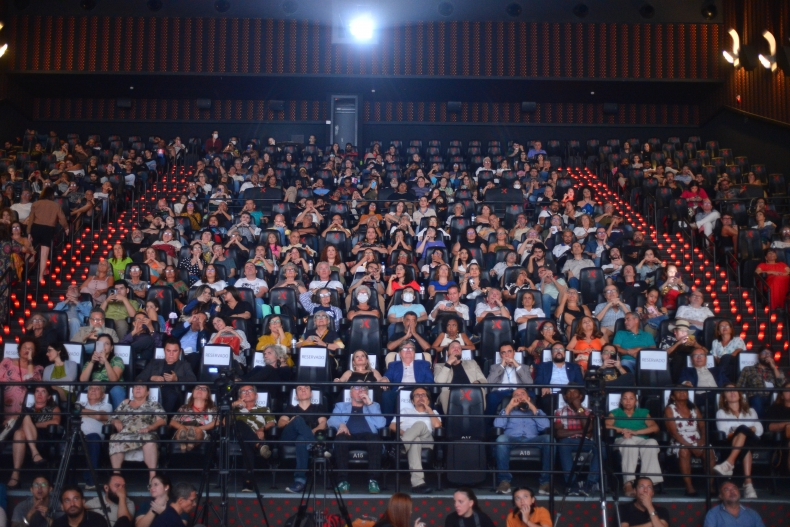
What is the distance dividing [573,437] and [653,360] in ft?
3.66

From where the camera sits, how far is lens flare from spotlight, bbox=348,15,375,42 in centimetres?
1812

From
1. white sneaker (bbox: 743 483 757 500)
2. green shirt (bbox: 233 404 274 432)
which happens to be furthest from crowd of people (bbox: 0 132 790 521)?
white sneaker (bbox: 743 483 757 500)

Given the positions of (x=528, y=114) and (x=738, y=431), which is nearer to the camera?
(x=738, y=431)

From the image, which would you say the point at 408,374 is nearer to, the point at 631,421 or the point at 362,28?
the point at 631,421

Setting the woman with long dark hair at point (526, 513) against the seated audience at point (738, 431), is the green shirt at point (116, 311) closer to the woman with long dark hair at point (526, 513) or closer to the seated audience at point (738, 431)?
the woman with long dark hair at point (526, 513)

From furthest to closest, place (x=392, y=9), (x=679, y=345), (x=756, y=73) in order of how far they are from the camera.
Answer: (x=392, y=9) < (x=756, y=73) < (x=679, y=345)

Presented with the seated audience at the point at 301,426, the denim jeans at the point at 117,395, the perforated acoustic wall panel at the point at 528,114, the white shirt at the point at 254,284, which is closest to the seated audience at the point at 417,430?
the seated audience at the point at 301,426

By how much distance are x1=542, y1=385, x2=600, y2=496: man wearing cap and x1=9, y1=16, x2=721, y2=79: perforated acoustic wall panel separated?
1223 cm

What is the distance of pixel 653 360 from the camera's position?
733cm

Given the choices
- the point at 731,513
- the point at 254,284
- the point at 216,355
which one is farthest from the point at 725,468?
the point at 254,284

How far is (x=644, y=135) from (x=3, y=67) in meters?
13.7

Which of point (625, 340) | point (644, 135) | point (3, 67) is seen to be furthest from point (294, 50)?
point (625, 340)

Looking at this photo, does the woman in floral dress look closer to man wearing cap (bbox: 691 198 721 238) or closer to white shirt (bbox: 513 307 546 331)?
white shirt (bbox: 513 307 546 331)

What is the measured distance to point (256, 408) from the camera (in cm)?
693
